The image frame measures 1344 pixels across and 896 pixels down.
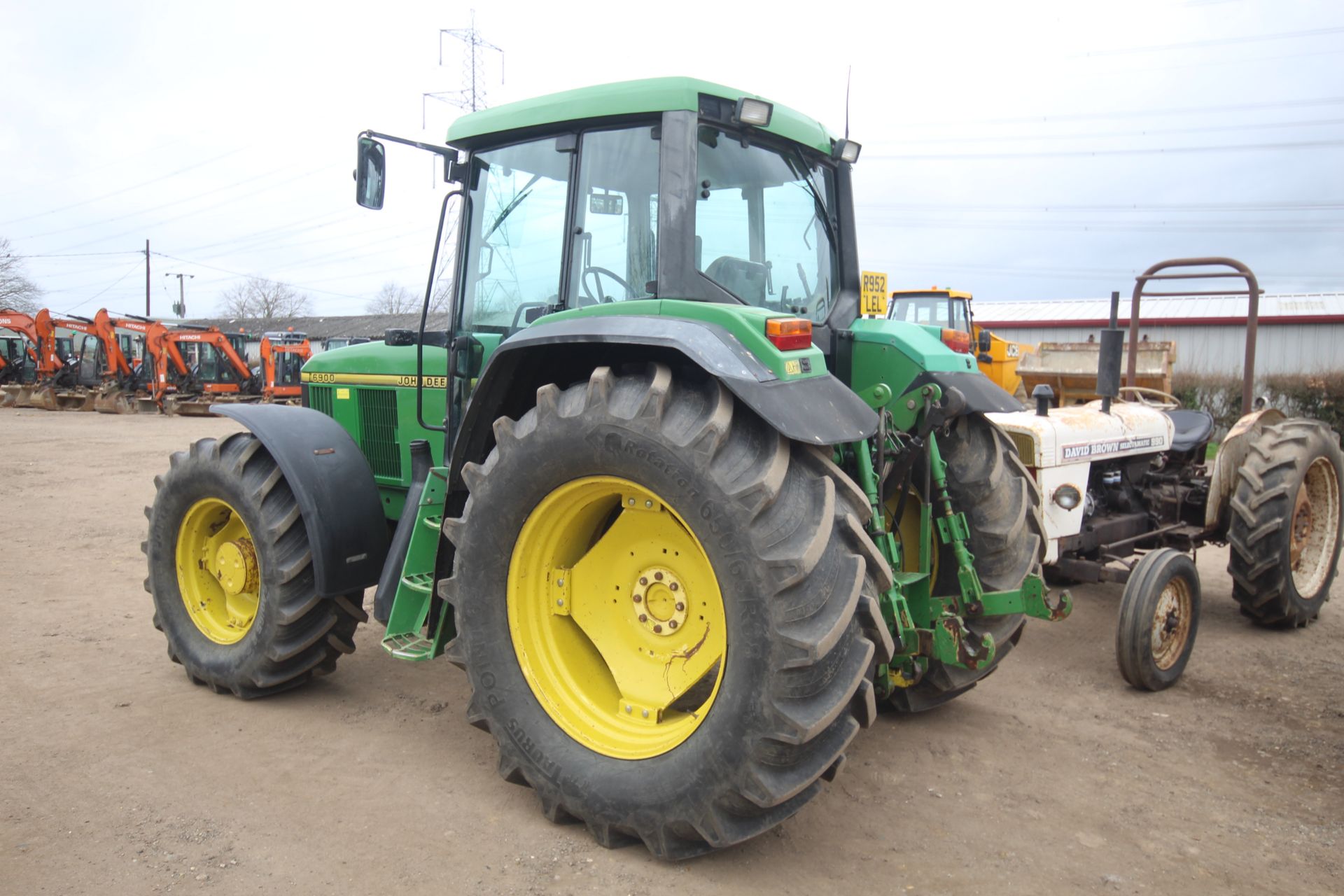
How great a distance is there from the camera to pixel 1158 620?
185 inches

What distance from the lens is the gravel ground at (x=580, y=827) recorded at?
9.39ft

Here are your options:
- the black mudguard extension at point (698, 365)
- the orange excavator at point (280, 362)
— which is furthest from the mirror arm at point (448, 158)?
the orange excavator at point (280, 362)

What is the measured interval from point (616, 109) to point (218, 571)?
2.88 m

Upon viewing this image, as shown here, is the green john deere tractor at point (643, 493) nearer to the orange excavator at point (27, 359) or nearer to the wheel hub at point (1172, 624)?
the wheel hub at point (1172, 624)

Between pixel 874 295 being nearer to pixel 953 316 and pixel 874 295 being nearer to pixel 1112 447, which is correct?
pixel 1112 447

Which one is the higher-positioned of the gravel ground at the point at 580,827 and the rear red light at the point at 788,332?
the rear red light at the point at 788,332

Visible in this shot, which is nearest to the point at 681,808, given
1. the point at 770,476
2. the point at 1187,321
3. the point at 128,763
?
the point at 770,476

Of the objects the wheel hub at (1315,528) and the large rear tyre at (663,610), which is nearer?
the large rear tyre at (663,610)

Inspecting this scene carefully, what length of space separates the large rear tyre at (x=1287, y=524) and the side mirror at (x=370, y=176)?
509 cm

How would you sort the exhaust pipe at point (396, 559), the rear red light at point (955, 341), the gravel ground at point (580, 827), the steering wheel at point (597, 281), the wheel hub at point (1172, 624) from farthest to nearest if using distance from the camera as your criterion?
the wheel hub at point (1172, 624), the rear red light at point (955, 341), the exhaust pipe at point (396, 559), the steering wheel at point (597, 281), the gravel ground at point (580, 827)

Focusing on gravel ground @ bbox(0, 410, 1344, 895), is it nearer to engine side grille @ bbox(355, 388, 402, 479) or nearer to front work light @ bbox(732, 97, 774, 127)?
engine side grille @ bbox(355, 388, 402, 479)

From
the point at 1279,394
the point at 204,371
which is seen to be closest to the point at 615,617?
the point at 1279,394

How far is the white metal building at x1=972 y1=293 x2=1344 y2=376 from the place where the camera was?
23531 millimetres

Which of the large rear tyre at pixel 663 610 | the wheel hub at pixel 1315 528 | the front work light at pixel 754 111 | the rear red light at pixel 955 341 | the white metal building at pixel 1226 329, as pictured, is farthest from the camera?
the white metal building at pixel 1226 329
